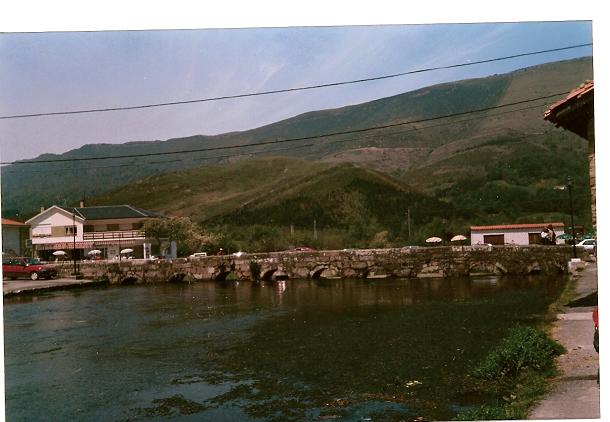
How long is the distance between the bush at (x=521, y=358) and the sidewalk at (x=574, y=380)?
0.19m

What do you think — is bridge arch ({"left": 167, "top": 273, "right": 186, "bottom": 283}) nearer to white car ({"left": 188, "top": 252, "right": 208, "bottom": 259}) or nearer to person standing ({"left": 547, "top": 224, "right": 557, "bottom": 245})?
white car ({"left": 188, "top": 252, "right": 208, "bottom": 259})

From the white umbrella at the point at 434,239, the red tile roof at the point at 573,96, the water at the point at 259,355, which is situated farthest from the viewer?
the white umbrella at the point at 434,239

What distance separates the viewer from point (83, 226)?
19.5 m

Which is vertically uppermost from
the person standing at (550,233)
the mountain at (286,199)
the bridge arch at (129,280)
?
the mountain at (286,199)

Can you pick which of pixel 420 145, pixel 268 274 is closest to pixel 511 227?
pixel 420 145

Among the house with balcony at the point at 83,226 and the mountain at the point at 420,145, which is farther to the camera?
the house with balcony at the point at 83,226

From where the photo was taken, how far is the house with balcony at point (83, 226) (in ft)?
57.8

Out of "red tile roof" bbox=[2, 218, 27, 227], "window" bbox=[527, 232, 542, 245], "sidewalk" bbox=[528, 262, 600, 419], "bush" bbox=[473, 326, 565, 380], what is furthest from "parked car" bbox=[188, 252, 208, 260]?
"bush" bbox=[473, 326, 565, 380]

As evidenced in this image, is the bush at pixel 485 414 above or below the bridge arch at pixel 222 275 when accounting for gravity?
above

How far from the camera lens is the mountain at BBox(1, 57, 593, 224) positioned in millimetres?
12281

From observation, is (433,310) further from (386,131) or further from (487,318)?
(386,131)

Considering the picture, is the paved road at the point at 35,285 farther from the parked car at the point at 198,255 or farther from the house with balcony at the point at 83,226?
the parked car at the point at 198,255

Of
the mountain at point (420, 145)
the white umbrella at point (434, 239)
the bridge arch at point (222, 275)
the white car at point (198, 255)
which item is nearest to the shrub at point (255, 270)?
the bridge arch at point (222, 275)

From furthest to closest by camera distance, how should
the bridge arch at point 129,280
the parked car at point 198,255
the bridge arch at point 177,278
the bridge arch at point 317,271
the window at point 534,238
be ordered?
the bridge arch at point 177,278, the bridge arch at point 129,280, the bridge arch at point 317,271, the parked car at point 198,255, the window at point 534,238
